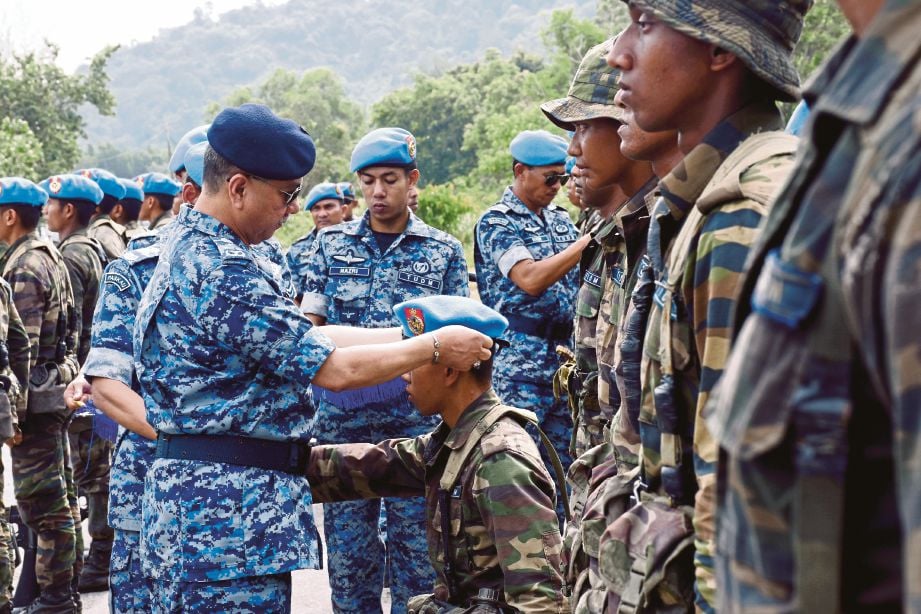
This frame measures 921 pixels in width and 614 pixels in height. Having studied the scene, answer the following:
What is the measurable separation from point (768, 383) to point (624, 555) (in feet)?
3.63

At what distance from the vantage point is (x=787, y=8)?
2.06 metres

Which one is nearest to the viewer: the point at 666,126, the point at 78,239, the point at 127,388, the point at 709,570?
the point at 709,570

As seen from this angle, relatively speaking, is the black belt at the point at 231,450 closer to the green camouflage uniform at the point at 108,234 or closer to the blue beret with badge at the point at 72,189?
the blue beret with badge at the point at 72,189

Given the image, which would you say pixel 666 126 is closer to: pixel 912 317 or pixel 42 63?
pixel 912 317

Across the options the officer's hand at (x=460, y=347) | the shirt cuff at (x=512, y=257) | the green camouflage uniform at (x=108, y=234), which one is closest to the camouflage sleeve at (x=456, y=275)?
the shirt cuff at (x=512, y=257)

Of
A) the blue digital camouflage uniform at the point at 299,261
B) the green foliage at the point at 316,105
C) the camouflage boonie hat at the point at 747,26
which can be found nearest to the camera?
the camouflage boonie hat at the point at 747,26

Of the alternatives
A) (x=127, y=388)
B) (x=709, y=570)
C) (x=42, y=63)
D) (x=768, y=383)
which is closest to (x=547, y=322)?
(x=127, y=388)

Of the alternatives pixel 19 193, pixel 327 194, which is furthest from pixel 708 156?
pixel 327 194

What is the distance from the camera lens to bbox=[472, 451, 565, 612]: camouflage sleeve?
3047 millimetres

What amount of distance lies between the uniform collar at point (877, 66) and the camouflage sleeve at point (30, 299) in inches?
219

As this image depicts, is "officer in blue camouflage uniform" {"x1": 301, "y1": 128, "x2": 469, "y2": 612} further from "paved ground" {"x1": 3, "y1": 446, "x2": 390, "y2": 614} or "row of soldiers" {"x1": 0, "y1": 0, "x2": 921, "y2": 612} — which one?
"paved ground" {"x1": 3, "y1": 446, "x2": 390, "y2": 614}

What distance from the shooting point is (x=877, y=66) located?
0.98 metres

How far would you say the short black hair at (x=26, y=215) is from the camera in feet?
20.3

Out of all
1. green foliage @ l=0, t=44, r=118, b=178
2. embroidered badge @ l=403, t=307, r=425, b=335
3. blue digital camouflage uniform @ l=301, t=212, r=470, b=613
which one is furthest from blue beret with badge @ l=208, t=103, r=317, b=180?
green foliage @ l=0, t=44, r=118, b=178
